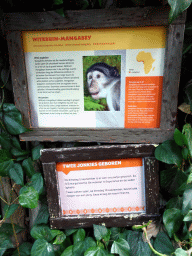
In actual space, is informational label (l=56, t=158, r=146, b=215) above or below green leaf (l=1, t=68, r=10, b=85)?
below

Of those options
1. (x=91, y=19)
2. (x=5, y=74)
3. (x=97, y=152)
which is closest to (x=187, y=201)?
(x=97, y=152)

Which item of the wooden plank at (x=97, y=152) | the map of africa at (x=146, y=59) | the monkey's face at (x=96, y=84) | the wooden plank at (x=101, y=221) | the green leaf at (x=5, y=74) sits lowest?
the wooden plank at (x=101, y=221)

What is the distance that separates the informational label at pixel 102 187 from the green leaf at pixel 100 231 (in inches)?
2.0

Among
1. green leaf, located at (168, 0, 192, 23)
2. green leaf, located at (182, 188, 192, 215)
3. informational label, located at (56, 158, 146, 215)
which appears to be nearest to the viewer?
green leaf, located at (168, 0, 192, 23)

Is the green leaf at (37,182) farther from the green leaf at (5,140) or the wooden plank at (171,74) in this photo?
the wooden plank at (171,74)

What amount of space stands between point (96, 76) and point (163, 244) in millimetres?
648

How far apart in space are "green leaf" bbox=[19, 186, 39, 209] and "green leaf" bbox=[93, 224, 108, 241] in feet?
0.79

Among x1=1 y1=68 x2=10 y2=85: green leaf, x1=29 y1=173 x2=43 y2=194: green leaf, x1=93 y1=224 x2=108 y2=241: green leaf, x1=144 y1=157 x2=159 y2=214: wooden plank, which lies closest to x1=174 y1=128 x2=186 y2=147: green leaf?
x1=144 y1=157 x2=159 y2=214: wooden plank

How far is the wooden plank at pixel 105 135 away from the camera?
66 centimetres

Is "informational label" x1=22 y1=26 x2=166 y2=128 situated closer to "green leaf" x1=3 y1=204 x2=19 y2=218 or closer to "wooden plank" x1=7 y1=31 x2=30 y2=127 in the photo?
"wooden plank" x1=7 y1=31 x2=30 y2=127

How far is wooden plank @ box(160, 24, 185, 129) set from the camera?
56 centimetres

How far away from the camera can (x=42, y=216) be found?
77 cm

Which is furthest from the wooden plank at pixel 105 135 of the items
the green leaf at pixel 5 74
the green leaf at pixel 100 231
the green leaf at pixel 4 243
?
the green leaf at pixel 4 243

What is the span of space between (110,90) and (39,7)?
35 centimetres
